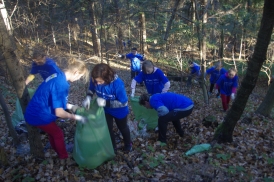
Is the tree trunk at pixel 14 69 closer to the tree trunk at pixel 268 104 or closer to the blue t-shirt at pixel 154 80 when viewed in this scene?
the blue t-shirt at pixel 154 80

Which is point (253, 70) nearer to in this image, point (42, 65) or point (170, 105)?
point (170, 105)

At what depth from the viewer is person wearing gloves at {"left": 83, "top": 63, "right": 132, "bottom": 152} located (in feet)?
10.6

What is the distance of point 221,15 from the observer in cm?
648

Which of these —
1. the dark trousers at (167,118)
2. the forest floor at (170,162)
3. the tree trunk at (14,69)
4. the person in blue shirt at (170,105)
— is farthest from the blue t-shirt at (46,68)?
the dark trousers at (167,118)

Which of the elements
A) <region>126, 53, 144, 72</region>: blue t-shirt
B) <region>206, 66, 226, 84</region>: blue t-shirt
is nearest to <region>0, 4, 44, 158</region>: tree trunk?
<region>206, 66, 226, 84</region>: blue t-shirt

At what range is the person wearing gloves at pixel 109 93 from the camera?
3.22 m

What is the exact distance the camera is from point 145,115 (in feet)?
16.1

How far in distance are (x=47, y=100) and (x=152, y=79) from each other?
104 inches

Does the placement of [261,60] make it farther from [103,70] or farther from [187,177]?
[103,70]

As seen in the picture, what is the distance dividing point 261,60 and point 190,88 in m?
7.91

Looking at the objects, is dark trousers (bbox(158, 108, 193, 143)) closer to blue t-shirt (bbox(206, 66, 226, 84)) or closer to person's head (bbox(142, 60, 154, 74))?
person's head (bbox(142, 60, 154, 74))

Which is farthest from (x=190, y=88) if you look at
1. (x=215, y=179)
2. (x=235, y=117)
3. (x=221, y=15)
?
(x=215, y=179)

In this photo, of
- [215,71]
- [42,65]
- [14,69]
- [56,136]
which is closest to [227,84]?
[215,71]

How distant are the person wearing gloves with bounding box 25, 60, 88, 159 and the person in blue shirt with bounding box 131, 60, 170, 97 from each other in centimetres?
187
